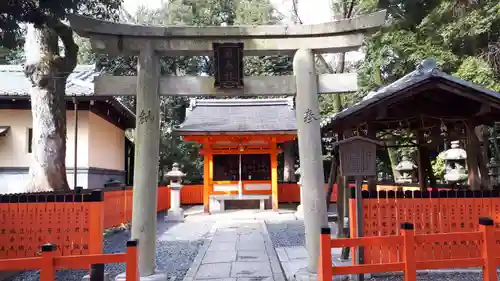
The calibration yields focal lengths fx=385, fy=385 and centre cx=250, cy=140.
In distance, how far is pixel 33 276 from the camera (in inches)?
284

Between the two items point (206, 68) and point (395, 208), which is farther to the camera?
point (206, 68)

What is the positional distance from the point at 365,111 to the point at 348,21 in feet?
5.16

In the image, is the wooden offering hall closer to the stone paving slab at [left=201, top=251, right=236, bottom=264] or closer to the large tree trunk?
the large tree trunk

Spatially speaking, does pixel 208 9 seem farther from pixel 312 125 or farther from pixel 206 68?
pixel 312 125

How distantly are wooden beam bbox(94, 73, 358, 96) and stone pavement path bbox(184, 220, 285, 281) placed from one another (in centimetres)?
318

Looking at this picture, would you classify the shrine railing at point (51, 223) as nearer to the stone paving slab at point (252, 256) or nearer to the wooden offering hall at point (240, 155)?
the stone paving slab at point (252, 256)

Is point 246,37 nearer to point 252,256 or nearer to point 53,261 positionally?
point 53,261

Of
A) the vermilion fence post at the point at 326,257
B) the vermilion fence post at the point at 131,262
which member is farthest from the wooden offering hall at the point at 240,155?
the vermilion fence post at the point at 131,262

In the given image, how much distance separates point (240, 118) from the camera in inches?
737

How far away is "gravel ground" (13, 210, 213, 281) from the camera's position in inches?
283

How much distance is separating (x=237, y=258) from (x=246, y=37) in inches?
183

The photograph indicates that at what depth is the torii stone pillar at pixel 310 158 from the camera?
616cm

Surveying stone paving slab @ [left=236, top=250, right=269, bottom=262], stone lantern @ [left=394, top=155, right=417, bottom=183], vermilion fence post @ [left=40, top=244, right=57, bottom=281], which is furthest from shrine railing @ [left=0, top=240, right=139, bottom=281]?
stone lantern @ [left=394, top=155, right=417, bottom=183]

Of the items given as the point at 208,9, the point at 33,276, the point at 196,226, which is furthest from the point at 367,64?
the point at 33,276
